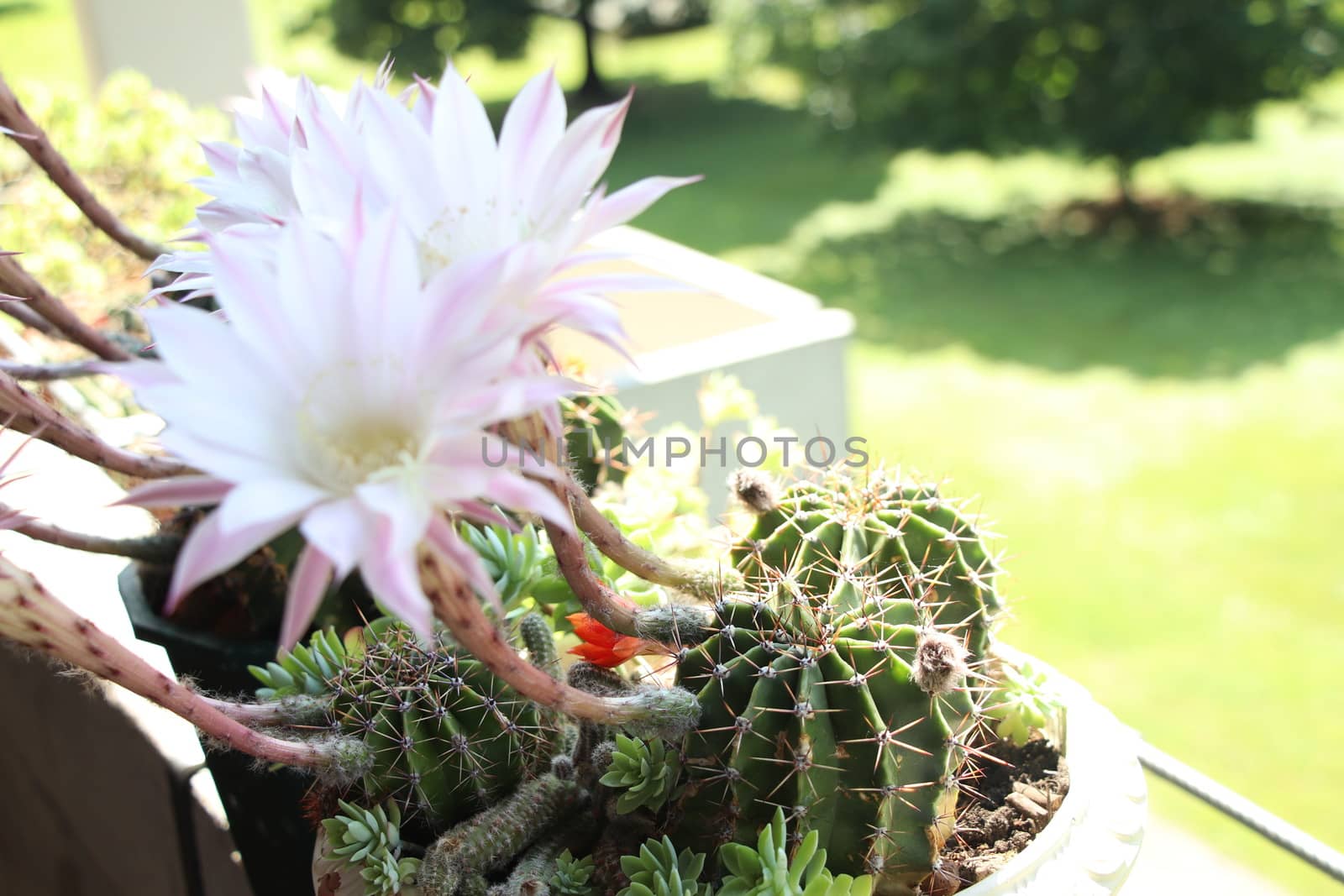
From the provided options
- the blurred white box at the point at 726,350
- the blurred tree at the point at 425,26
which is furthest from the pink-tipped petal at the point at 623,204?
the blurred tree at the point at 425,26

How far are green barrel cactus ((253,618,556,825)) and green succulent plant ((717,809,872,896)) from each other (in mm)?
152

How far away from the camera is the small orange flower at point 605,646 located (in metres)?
0.64

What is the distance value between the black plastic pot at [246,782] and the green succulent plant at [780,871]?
293 millimetres

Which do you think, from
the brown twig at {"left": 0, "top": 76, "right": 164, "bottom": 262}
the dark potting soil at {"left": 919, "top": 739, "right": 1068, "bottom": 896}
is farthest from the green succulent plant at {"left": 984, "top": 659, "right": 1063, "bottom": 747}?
the brown twig at {"left": 0, "top": 76, "right": 164, "bottom": 262}

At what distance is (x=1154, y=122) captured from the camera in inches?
207

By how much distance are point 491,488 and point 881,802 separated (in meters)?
0.31

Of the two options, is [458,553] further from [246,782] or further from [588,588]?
[246,782]

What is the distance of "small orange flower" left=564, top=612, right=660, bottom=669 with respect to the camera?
25.2 inches

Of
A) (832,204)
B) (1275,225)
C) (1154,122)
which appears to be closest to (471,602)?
(1154,122)

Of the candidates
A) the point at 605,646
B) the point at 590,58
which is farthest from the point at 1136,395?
the point at 590,58

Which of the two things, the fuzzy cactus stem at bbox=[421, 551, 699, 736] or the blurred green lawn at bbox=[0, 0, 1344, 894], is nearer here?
the fuzzy cactus stem at bbox=[421, 551, 699, 736]

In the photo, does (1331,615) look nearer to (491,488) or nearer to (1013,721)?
(1013,721)

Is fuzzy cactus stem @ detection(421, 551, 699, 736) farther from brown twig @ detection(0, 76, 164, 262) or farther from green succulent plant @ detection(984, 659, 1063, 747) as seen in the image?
brown twig @ detection(0, 76, 164, 262)

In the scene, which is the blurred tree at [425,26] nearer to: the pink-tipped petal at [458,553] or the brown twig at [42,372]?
the brown twig at [42,372]
